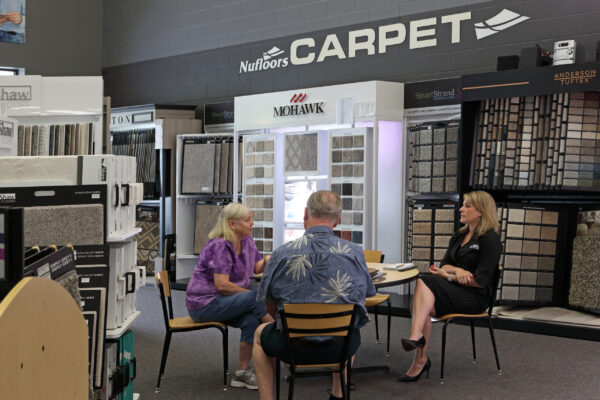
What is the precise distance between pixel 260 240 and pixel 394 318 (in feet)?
6.74

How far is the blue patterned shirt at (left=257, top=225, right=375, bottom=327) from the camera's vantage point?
3260mm

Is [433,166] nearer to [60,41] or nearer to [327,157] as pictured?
[327,157]

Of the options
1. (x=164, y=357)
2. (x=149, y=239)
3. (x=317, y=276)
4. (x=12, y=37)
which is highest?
(x=12, y=37)

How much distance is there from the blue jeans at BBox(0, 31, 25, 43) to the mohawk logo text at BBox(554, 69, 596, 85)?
25.1ft

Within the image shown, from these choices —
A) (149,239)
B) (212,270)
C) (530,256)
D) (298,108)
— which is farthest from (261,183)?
(212,270)

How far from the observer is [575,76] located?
559 centimetres

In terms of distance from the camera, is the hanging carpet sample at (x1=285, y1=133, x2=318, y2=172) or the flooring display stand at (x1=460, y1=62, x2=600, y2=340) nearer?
the flooring display stand at (x1=460, y1=62, x2=600, y2=340)

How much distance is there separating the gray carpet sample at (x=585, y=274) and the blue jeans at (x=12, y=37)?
802 centimetres

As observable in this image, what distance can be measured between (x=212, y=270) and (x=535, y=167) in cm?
313

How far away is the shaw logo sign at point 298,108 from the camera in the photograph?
7480 millimetres

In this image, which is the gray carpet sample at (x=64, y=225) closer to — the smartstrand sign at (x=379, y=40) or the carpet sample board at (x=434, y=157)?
the carpet sample board at (x=434, y=157)

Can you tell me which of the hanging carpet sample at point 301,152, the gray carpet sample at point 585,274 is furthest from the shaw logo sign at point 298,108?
the gray carpet sample at point 585,274

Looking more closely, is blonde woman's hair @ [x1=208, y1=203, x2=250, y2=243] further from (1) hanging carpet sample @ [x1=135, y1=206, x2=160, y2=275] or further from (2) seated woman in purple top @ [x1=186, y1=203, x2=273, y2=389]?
(1) hanging carpet sample @ [x1=135, y1=206, x2=160, y2=275]

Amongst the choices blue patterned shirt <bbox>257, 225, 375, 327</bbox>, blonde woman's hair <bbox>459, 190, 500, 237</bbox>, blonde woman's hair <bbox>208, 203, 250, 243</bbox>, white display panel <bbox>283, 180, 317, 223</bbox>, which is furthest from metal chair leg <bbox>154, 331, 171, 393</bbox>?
white display panel <bbox>283, 180, 317, 223</bbox>
